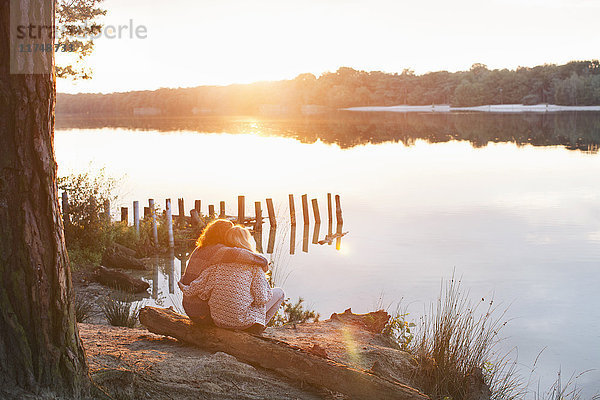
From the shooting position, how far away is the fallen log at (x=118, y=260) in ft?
44.9

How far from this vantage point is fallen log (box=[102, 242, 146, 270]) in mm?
13688

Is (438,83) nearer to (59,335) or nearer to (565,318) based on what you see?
(565,318)

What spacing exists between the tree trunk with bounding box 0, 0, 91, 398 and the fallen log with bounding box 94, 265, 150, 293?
27.0 feet

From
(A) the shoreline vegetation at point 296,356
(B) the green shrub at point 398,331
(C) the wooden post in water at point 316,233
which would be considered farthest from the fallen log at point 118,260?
(B) the green shrub at point 398,331

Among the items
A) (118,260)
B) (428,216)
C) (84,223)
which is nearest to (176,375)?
(118,260)

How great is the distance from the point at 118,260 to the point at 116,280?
75.3 inches

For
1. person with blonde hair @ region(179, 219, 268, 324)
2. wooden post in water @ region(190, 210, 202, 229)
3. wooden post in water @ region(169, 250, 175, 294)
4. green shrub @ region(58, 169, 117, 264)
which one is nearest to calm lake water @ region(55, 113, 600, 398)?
wooden post in water @ region(169, 250, 175, 294)

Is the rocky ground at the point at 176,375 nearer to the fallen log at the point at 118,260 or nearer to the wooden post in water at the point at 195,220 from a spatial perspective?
the fallen log at the point at 118,260

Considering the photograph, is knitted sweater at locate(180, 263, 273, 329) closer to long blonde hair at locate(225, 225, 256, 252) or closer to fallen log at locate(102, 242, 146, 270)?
long blonde hair at locate(225, 225, 256, 252)

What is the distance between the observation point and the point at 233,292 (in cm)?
537

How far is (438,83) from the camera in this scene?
6078 inches

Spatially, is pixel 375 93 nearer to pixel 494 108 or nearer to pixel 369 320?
pixel 494 108

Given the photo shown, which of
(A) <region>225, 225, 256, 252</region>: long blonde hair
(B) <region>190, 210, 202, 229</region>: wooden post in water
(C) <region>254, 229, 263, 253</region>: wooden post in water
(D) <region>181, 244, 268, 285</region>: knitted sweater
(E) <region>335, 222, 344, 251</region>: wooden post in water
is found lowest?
(E) <region>335, 222, 344, 251</region>: wooden post in water

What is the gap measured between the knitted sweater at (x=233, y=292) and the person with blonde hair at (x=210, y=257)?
7 cm
